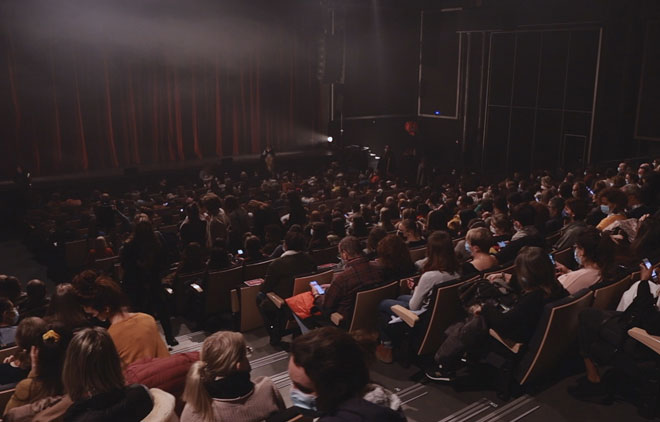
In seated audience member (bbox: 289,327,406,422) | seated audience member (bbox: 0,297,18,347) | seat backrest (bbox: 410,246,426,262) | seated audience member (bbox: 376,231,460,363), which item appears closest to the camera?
seated audience member (bbox: 289,327,406,422)

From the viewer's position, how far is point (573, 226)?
Answer: 5.24 meters

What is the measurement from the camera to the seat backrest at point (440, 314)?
3906mm

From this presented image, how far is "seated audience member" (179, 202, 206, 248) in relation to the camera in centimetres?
653

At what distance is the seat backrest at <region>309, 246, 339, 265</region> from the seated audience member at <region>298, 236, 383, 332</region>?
1533 mm

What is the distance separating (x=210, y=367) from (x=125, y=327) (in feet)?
3.70

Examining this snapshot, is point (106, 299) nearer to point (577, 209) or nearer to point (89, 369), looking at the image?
point (89, 369)

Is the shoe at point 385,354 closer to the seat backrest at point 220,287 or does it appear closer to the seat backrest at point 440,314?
the seat backrest at point 440,314

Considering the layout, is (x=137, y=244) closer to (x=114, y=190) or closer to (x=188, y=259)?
(x=188, y=259)

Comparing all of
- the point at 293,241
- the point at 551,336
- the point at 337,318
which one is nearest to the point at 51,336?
the point at 337,318

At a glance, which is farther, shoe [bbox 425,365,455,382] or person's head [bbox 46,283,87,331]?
shoe [bbox 425,365,455,382]

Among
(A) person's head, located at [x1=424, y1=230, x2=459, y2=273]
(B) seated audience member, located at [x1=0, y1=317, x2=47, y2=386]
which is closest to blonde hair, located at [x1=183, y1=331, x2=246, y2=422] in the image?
(B) seated audience member, located at [x1=0, y1=317, x2=47, y2=386]

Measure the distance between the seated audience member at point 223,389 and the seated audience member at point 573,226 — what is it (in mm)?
3435

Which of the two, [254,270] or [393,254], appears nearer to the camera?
[393,254]

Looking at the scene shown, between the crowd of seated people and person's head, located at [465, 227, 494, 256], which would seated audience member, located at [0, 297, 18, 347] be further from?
person's head, located at [465, 227, 494, 256]
